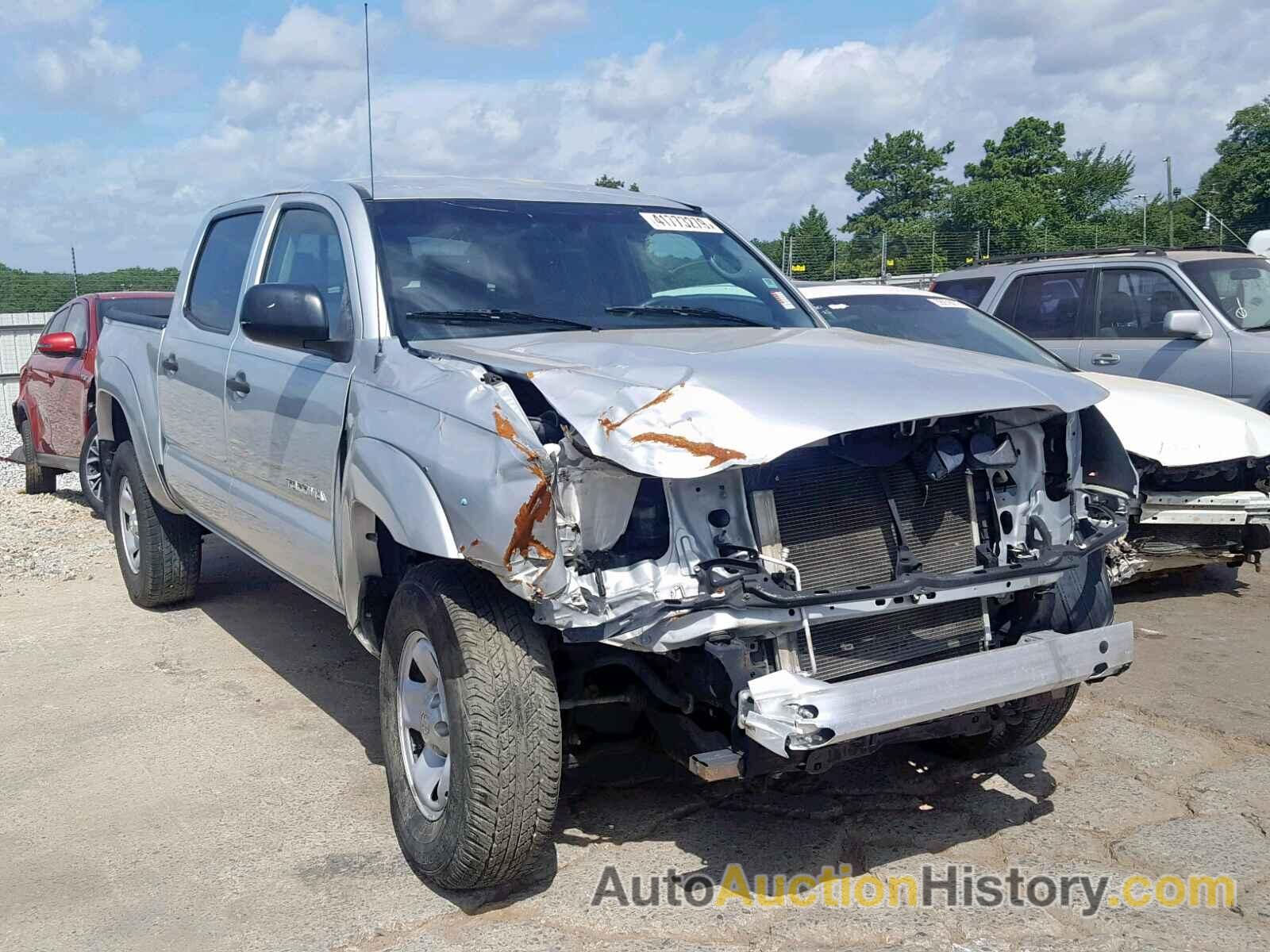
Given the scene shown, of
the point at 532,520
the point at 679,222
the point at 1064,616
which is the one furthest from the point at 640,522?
the point at 679,222

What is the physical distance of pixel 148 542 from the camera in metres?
6.45

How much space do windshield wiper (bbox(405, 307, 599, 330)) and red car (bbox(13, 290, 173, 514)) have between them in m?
5.68

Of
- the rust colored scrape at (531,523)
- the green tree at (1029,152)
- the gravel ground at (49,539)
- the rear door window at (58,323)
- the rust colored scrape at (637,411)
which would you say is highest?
the green tree at (1029,152)

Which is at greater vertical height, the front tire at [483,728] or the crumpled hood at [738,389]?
→ the crumpled hood at [738,389]

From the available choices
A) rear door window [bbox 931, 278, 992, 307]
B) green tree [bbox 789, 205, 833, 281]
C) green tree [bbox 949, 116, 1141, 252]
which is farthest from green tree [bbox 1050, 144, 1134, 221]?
rear door window [bbox 931, 278, 992, 307]

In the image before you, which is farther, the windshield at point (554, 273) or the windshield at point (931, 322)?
the windshield at point (931, 322)

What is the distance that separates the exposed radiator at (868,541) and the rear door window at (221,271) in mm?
2962

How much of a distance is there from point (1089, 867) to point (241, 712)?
3341mm

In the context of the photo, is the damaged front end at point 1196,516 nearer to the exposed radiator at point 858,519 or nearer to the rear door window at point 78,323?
the exposed radiator at point 858,519

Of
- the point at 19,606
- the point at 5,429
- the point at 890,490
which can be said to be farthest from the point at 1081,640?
the point at 5,429

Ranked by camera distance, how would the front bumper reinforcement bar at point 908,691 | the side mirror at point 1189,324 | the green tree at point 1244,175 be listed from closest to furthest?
the front bumper reinforcement bar at point 908,691 → the side mirror at point 1189,324 → the green tree at point 1244,175

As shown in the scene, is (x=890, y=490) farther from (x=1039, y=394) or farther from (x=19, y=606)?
(x=19, y=606)

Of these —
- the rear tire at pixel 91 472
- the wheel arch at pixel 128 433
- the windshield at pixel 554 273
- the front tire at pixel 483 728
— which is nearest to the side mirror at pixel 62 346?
the rear tire at pixel 91 472

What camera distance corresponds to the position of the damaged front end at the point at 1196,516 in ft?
19.9
